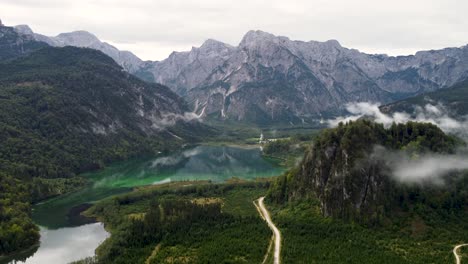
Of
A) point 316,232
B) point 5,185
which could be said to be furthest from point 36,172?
point 316,232

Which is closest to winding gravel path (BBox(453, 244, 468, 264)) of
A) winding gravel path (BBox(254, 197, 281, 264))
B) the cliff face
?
the cliff face

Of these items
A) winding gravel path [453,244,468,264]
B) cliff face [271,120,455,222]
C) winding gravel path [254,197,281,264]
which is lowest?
winding gravel path [254,197,281,264]

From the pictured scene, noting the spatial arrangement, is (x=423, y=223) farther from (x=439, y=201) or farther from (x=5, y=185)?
(x=5, y=185)

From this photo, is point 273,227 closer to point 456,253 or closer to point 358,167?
point 358,167

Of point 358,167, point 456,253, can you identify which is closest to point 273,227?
point 358,167

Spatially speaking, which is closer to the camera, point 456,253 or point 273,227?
point 456,253

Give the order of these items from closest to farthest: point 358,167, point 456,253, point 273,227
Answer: point 456,253 < point 273,227 < point 358,167

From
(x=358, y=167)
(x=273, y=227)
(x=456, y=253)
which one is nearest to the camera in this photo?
(x=456, y=253)

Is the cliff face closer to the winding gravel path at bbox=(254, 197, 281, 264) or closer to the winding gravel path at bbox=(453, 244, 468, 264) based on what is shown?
the winding gravel path at bbox=(254, 197, 281, 264)

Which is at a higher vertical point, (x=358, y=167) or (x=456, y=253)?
(x=358, y=167)
